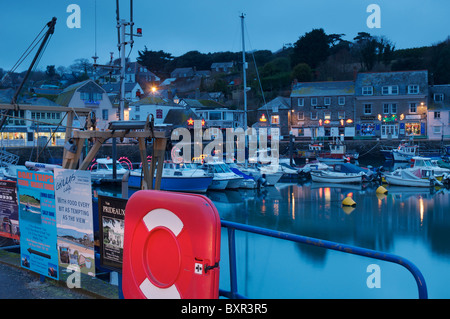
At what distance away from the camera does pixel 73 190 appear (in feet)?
18.3

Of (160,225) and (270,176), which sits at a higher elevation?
(160,225)

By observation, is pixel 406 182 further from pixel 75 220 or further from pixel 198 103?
pixel 198 103

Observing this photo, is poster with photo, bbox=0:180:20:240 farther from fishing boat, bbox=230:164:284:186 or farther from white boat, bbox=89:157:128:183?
fishing boat, bbox=230:164:284:186

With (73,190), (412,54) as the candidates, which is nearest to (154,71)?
(412,54)

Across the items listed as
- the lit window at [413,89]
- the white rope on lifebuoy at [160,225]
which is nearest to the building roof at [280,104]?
the lit window at [413,89]

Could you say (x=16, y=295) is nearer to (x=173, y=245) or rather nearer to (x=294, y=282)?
(x=173, y=245)

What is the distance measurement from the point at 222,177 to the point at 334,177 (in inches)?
421

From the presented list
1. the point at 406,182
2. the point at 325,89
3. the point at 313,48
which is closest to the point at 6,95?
the point at 406,182

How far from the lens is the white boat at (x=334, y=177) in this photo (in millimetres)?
38031

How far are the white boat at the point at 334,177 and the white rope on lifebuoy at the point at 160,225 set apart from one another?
35.8 metres

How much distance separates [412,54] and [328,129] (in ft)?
96.1

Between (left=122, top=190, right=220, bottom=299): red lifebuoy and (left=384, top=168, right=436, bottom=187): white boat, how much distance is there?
115ft

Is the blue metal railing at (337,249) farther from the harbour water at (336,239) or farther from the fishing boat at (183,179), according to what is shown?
the fishing boat at (183,179)

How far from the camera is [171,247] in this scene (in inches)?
148
